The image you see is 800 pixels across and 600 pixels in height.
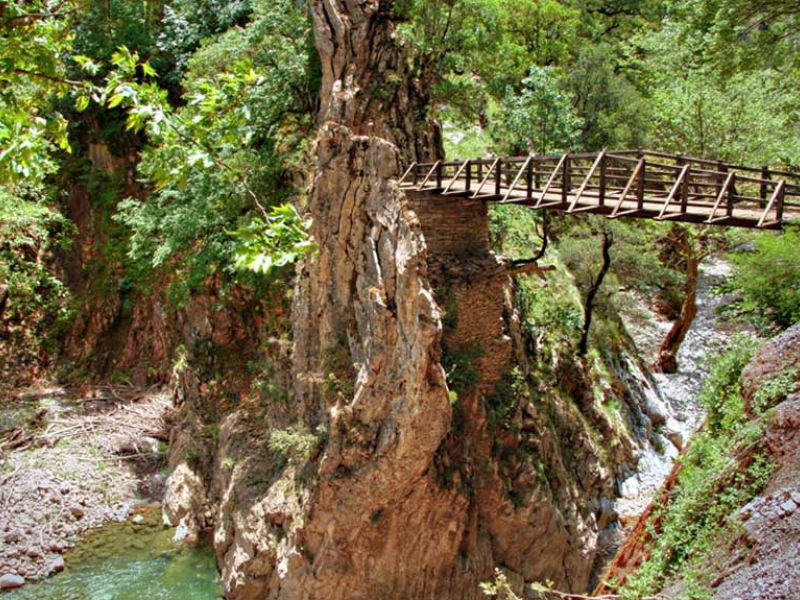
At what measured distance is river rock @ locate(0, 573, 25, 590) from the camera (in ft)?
51.7

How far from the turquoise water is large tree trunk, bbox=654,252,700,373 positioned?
14.6m

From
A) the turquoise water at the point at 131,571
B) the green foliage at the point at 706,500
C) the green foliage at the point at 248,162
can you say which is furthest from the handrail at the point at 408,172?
the turquoise water at the point at 131,571

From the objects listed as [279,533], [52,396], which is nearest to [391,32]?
[279,533]

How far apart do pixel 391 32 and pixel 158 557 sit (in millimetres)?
13502

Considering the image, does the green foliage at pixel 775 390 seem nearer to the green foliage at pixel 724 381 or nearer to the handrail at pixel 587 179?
the green foliage at pixel 724 381

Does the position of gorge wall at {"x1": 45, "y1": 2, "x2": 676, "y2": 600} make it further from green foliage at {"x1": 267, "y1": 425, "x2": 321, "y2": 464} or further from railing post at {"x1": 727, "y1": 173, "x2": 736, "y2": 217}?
railing post at {"x1": 727, "y1": 173, "x2": 736, "y2": 217}

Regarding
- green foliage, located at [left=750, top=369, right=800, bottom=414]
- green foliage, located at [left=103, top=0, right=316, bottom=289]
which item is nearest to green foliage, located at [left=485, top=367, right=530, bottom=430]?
green foliage, located at [left=103, top=0, right=316, bottom=289]

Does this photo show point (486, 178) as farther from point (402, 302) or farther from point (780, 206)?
point (780, 206)

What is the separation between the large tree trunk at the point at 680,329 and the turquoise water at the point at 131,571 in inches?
573

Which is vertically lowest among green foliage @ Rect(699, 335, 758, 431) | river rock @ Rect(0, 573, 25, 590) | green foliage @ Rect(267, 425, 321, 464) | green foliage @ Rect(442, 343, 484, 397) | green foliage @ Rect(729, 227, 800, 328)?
river rock @ Rect(0, 573, 25, 590)

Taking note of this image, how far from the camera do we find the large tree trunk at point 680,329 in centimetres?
2127

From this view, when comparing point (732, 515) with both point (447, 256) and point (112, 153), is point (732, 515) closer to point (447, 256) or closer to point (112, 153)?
point (447, 256)

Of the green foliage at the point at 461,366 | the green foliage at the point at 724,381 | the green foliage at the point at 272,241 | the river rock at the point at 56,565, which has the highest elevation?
the green foliage at the point at 272,241

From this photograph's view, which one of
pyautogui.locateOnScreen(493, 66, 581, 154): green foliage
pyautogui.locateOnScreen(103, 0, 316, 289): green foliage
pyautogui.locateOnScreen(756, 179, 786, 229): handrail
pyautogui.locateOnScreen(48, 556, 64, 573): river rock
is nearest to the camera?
pyautogui.locateOnScreen(756, 179, 786, 229): handrail
